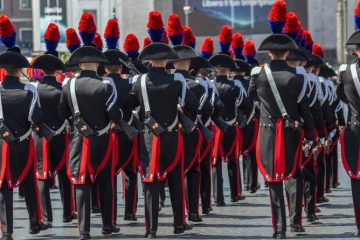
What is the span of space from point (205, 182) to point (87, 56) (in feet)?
9.93

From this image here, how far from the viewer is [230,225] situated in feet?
49.5

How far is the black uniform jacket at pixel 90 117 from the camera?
13750 millimetres

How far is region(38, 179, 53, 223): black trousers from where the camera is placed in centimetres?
1502

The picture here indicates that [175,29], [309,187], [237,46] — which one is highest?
[175,29]

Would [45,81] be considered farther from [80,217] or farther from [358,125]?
[358,125]

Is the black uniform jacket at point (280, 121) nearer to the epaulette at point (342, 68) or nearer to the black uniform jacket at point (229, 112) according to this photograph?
the epaulette at point (342, 68)

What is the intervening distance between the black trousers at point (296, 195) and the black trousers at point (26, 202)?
261 centimetres

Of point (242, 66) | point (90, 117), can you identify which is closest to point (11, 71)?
point (90, 117)

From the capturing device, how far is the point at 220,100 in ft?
55.2

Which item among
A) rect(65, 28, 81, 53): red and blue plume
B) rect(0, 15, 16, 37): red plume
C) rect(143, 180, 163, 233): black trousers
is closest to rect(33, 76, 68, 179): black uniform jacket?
rect(65, 28, 81, 53): red and blue plume

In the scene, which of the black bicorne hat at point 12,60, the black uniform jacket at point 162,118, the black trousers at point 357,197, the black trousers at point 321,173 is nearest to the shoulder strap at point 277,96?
the black uniform jacket at point 162,118

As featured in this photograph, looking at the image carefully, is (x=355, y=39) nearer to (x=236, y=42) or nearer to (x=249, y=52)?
(x=236, y=42)

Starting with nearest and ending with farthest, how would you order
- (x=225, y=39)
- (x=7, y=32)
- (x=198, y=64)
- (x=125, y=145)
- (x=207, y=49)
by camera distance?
(x=7, y=32)
(x=125, y=145)
(x=198, y=64)
(x=225, y=39)
(x=207, y=49)

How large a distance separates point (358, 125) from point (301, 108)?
642mm
